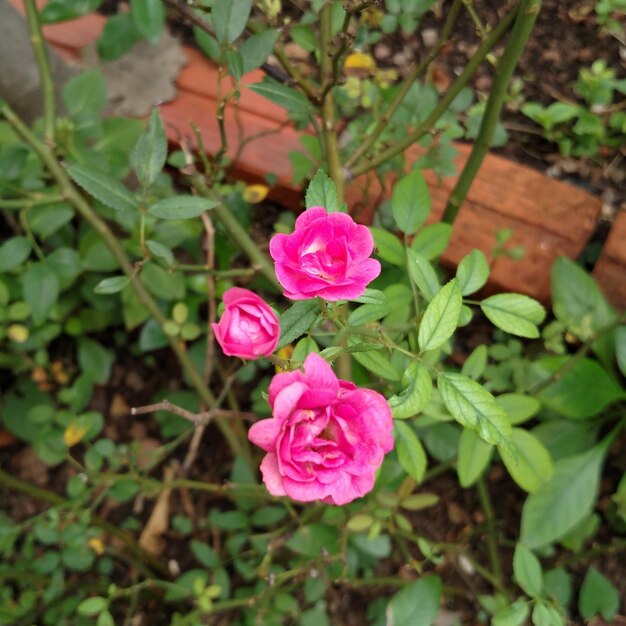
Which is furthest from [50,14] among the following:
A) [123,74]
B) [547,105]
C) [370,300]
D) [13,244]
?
[547,105]

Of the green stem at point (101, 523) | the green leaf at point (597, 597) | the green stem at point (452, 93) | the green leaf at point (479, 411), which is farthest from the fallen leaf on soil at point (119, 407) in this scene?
the green leaf at point (479, 411)

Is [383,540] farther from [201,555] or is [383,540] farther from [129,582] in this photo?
[129,582]

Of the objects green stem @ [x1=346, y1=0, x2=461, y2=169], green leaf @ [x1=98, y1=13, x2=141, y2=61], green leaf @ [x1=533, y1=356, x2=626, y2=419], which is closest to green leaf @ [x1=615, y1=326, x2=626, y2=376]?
green leaf @ [x1=533, y1=356, x2=626, y2=419]

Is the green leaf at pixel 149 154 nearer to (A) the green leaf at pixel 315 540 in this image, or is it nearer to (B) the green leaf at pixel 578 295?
(A) the green leaf at pixel 315 540

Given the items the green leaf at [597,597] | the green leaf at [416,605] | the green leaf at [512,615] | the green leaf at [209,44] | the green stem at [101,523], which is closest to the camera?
the green leaf at [512,615]

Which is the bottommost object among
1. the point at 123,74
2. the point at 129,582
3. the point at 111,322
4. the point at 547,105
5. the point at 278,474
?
the point at 129,582

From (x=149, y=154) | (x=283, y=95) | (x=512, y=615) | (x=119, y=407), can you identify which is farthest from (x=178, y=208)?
(x=119, y=407)

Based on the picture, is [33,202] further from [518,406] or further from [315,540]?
[518,406]
